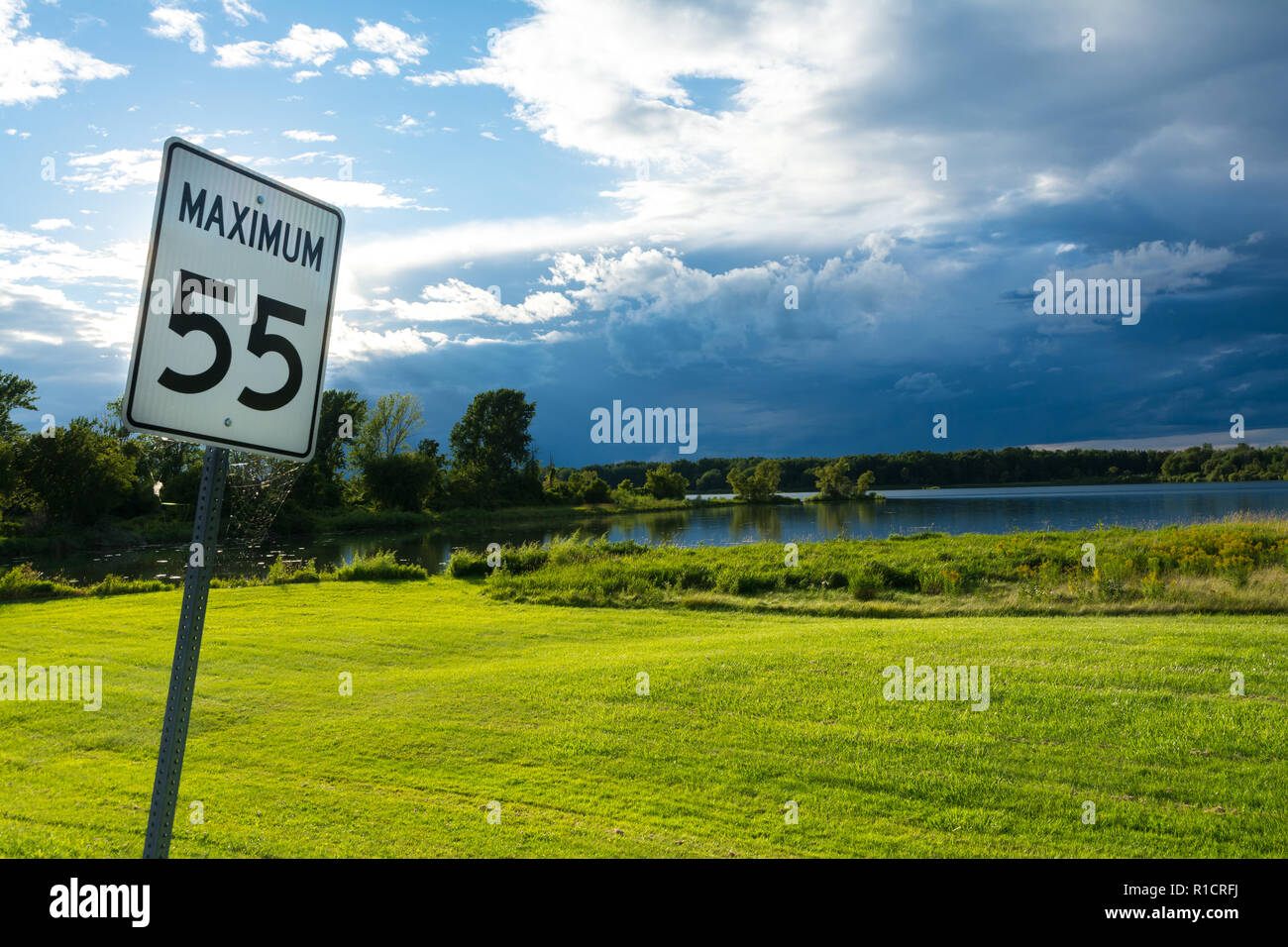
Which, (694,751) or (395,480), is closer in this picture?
(694,751)

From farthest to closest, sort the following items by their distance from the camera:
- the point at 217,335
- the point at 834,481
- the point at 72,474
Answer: the point at 834,481
the point at 72,474
the point at 217,335

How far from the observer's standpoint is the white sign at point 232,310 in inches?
85.3

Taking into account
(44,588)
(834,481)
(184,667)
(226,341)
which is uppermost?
(834,481)

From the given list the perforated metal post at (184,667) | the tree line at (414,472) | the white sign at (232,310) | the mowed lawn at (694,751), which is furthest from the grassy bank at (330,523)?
the perforated metal post at (184,667)

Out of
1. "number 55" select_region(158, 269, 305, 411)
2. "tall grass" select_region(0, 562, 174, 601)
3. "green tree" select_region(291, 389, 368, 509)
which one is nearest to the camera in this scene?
"number 55" select_region(158, 269, 305, 411)

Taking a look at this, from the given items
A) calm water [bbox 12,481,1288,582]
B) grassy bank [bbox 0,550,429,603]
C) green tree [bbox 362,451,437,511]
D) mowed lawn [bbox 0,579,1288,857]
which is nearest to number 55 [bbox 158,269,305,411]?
mowed lawn [bbox 0,579,1288,857]

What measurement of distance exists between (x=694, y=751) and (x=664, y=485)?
90.6m

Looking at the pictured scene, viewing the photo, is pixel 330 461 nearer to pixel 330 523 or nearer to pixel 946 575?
pixel 330 523

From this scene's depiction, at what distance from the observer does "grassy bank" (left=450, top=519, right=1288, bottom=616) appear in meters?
17.5

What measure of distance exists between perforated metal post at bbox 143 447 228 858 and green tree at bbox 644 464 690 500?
93.7 metres

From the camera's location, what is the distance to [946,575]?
21.8 m

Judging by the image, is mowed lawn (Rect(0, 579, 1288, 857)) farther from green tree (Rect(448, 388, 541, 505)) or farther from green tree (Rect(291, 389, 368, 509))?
green tree (Rect(448, 388, 541, 505))

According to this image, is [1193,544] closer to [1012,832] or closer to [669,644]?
[669,644]

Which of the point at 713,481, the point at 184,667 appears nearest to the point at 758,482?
the point at 713,481
